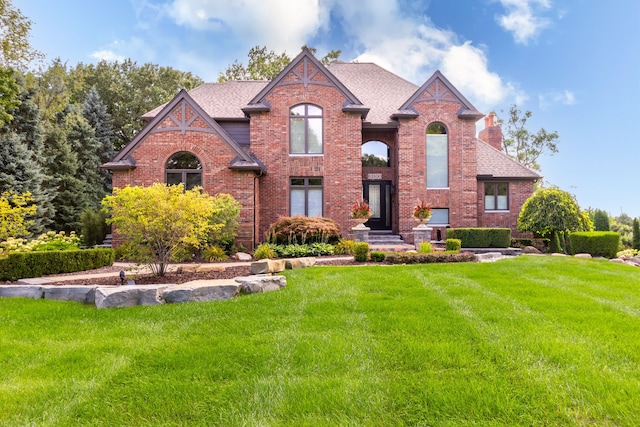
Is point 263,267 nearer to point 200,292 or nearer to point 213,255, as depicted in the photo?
point 200,292

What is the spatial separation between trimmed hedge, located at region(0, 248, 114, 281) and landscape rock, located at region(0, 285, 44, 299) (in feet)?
5.13

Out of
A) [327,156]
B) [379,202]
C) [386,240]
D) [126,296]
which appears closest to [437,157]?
[379,202]

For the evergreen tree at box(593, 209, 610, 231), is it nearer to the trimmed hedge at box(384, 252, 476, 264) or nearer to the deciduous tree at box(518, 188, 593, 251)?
the deciduous tree at box(518, 188, 593, 251)

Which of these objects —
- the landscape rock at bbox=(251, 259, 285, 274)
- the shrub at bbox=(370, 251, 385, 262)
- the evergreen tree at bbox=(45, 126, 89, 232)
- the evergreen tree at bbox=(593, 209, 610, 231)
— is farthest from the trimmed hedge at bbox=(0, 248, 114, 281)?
the evergreen tree at bbox=(593, 209, 610, 231)

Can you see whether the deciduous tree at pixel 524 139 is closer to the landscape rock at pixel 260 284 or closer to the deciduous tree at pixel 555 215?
the deciduous tree at pixel 555 215

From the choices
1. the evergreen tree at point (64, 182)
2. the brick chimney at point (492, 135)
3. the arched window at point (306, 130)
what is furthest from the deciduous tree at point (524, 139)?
the evergreen tree at point (64, 182)

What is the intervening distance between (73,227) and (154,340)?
22587 mm

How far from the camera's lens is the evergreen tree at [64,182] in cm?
2283

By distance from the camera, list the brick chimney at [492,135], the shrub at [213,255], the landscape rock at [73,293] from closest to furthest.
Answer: the landscape rock at [73,293] → the shrub at [213,255] → the brick chimney at [492,135]

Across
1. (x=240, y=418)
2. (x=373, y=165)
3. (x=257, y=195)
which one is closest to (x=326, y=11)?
(x=373, y=165)

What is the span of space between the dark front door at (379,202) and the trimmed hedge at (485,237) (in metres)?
4.24

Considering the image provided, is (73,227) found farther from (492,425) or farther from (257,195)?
(492,425)

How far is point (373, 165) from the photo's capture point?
19.9 meters

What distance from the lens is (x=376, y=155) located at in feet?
65.1
